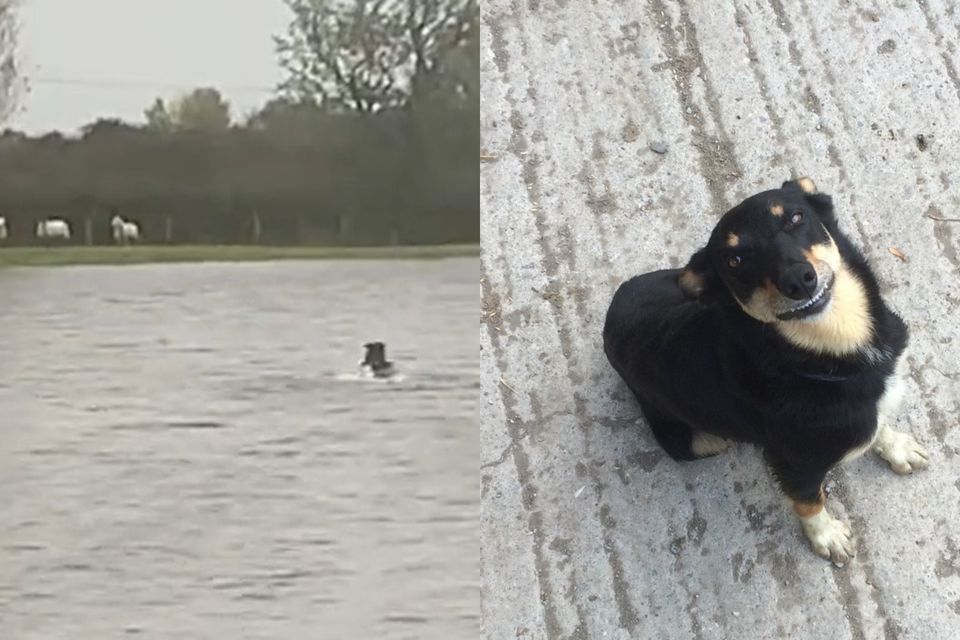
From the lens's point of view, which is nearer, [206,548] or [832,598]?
[206,548]

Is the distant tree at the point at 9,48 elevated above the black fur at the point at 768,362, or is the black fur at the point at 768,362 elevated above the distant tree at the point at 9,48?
the distant tree at the point at 9,48

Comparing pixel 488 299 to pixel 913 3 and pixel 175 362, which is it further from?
pixel 913 3

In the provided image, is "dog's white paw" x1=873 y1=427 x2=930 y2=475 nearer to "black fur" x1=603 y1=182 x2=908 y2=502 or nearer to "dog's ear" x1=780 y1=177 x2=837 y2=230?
"black fur" x1=603 y1=182 x2=908 y2=502

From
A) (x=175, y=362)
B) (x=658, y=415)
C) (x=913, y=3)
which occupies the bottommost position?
(x=658, y=415)

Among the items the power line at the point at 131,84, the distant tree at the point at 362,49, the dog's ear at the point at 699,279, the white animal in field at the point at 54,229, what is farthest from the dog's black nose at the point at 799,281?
the white animal in field at the point at 54,229

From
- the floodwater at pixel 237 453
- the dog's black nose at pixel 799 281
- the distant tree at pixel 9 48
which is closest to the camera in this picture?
the floodwater at pixel 237 453

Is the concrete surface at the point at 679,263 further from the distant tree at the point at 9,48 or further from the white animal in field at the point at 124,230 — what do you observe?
the distant tree at the point at 9,48

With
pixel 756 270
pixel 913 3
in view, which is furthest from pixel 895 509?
pixel 913 3
